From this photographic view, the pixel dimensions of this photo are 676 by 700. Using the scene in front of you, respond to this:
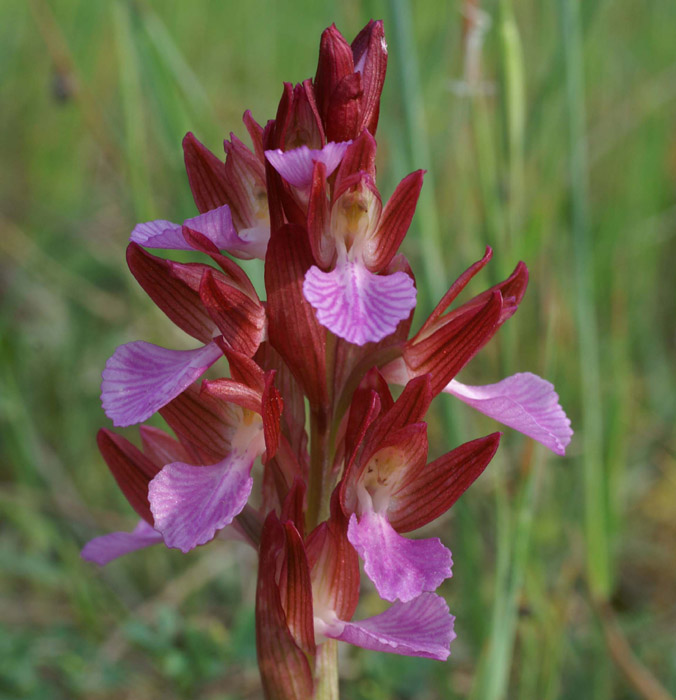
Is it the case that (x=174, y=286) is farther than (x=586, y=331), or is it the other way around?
(x=586, y=331)

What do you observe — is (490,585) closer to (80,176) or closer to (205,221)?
(205,221)

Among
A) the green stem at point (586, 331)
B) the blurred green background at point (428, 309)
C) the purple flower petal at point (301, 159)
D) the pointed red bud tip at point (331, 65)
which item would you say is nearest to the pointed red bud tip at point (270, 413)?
the purple flower petal at point (301, 159)

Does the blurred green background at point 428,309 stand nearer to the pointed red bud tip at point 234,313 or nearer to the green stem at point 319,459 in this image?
the green stem at point 319,459

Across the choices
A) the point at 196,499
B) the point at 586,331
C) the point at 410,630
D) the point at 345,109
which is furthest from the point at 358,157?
the point at 586,331

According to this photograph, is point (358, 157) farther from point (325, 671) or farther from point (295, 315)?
point (325, 671)

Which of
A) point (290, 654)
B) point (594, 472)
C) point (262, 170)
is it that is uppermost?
point (262, 170)

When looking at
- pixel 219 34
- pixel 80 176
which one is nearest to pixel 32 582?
pixel 80 176
